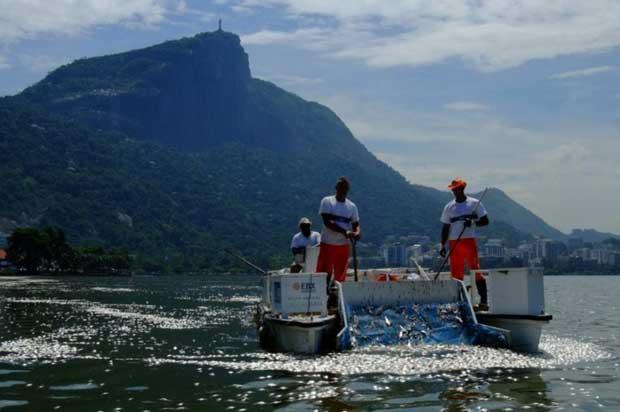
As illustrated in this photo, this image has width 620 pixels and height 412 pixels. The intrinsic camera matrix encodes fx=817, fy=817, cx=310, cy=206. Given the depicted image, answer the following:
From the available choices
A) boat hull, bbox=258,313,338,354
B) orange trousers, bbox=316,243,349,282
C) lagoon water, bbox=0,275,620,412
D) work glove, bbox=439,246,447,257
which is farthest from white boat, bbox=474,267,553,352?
orange trousers, bbox=316,243,349,282

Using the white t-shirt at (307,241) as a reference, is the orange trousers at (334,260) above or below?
below

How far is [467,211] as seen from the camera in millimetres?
15125

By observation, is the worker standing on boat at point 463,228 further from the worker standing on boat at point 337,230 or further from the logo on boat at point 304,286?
the logo on boat at point 304,286

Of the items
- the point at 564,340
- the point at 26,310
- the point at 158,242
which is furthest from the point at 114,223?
the point at 564,340

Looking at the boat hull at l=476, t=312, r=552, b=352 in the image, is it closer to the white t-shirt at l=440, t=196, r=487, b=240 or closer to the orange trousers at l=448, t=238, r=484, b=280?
the orange trousers at l=448, t=238, r=484, b=280

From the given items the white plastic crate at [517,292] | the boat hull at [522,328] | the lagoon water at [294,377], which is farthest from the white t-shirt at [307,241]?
the boat hull at [522,328]

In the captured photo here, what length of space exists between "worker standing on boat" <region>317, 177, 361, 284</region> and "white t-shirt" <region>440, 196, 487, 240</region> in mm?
1711

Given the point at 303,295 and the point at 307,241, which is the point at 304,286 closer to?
the point at 303,295

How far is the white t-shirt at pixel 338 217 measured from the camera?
14977 mm

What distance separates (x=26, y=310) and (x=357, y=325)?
671 inches

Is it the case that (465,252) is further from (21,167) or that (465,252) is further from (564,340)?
(21,167)

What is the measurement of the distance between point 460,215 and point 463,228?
337 millimetres

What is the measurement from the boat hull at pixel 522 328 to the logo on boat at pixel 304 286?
308cm

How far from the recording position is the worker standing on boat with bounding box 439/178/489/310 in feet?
49.1
